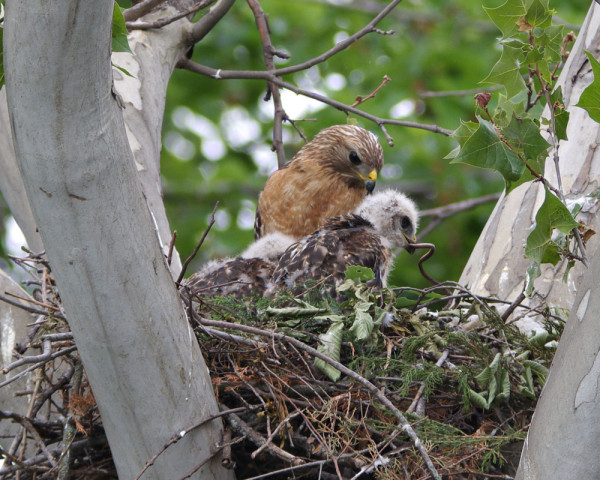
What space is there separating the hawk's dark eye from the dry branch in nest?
2.09 meters

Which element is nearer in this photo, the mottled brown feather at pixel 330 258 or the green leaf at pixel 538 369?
the green leaf at pixel 538 369

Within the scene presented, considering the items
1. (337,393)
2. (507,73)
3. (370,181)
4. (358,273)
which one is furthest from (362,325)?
(370,181)

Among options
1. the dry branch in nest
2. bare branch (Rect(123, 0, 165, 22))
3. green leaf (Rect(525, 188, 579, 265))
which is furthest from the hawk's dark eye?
green leaf (Rect(525, 188, 579, 265))

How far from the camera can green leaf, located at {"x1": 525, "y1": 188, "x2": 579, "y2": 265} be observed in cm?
263

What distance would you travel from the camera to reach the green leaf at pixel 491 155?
106 inches

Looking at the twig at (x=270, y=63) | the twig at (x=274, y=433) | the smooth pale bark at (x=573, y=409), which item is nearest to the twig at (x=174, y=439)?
the twig at (x=274, y=433)

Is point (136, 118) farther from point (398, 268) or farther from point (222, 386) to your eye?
point (398, 268)

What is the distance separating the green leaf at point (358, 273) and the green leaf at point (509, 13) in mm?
1293

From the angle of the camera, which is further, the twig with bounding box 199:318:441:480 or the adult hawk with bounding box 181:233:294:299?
the adult hawk with bounding box 181:233:294:299

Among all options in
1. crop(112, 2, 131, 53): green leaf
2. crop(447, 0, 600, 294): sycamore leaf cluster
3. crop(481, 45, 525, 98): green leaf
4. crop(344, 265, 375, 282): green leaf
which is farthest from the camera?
crop(344, 265, 375, 282): green leaf

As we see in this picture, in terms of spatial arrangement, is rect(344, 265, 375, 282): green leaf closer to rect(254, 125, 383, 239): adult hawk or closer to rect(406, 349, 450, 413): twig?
rect(406, 349, 450, 413): twig

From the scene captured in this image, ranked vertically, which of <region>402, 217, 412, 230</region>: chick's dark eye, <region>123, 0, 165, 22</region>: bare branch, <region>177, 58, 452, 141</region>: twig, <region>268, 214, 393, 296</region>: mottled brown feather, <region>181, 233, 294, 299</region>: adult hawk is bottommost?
<region>181, 233, 294, 299</region>: adult hawk

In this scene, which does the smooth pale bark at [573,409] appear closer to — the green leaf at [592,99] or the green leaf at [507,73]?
the green leaf at [592,99]

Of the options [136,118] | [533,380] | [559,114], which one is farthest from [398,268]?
[559,114]
